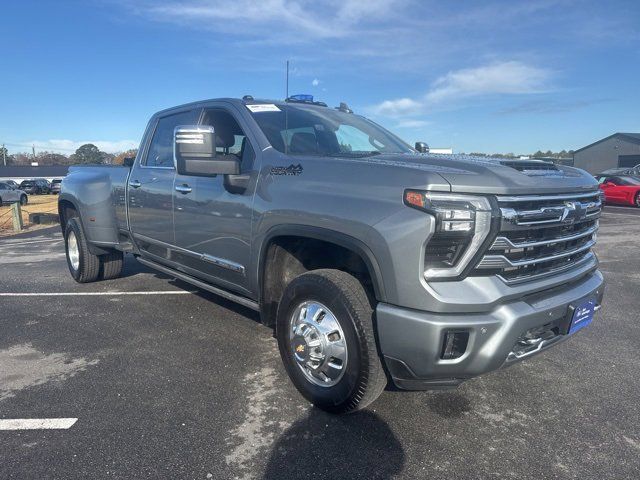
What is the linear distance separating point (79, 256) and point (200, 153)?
3.77 metres

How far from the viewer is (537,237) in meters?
2.59

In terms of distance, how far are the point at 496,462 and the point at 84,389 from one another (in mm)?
2696

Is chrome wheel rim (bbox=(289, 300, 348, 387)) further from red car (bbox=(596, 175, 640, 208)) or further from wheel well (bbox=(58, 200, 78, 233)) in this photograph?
red car (bbox=(596, 175, 640, 208))

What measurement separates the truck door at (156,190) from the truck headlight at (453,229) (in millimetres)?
2728

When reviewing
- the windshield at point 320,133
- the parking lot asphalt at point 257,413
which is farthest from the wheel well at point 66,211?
the windshield at point 320,133

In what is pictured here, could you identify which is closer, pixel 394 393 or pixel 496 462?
pixel 496 462

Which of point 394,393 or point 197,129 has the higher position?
point 197,129

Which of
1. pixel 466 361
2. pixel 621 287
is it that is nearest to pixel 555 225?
pixel 466 361

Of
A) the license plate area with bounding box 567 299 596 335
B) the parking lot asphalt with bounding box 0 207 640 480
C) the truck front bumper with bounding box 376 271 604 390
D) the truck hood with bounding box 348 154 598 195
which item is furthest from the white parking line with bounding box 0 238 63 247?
the license plate area with bounding box 567 299 596 335

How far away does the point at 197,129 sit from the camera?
3248 mm

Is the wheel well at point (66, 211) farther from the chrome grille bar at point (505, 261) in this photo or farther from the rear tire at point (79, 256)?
the chrome grille bar at point (505, 261)

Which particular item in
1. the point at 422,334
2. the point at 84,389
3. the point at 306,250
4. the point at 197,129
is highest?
the point at 197,129

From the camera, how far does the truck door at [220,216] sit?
11.4 ft

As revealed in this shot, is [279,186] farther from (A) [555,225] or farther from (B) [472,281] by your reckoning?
(A) [555,225]
